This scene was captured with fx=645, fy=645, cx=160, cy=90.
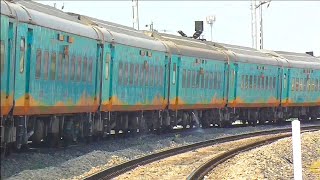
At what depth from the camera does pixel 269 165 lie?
1670 centimetres

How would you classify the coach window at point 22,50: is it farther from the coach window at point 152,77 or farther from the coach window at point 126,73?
the coach window at point 152,77

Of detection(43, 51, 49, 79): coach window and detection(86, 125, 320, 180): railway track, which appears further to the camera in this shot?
detection(43, 51, 49, 79): coach window

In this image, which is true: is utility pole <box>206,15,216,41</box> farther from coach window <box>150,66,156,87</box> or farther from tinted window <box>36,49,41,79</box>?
tinted window <box>36,49,41,79</box>

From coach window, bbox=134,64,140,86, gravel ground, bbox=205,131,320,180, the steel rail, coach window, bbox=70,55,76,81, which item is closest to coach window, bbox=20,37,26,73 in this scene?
coach window, bbox=70,55,76,81

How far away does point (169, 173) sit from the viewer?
15.3 metres

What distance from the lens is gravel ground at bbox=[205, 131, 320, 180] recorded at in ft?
49.5

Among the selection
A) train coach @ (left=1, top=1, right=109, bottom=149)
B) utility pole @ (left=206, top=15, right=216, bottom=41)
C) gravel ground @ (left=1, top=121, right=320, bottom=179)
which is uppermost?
utility pole @ (left=206, top=15, right=216, bottom=41)

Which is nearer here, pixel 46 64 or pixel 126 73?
pixel 46 64

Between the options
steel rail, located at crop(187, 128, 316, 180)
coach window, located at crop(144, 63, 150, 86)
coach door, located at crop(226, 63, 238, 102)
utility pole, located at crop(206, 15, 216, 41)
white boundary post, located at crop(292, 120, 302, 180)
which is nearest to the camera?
white boundary post, located at crop(292, 120, 302, 180)

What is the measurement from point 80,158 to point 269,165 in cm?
486

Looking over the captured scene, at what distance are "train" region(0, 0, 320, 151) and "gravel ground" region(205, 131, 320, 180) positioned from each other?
4.50 meters

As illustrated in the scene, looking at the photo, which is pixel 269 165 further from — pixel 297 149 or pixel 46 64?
pixel 297 149

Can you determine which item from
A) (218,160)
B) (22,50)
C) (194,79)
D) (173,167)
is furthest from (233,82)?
(22,50)

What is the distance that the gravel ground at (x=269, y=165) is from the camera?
594 inches
